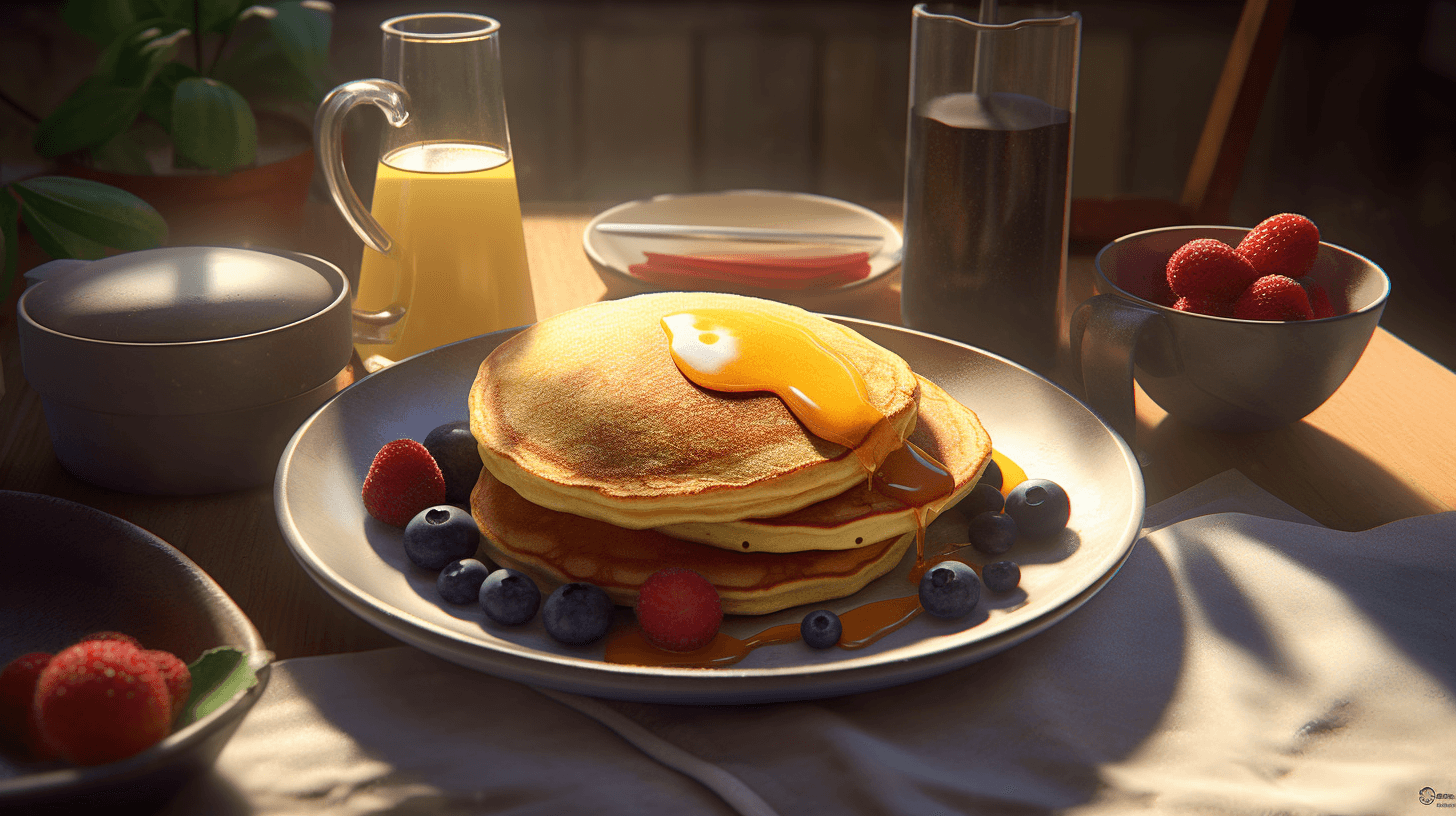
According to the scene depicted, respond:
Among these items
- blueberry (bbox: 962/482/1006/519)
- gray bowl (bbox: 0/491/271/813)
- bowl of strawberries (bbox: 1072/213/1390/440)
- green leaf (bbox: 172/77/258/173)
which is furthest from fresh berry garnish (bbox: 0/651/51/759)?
bowl of strawberries (bbox: 1072/213/1390/440)

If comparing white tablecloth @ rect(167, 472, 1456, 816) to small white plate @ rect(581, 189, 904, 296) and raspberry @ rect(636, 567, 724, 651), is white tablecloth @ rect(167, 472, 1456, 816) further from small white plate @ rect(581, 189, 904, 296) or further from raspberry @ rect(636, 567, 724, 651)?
small white plate @ rect(581, 189, 904, 296)

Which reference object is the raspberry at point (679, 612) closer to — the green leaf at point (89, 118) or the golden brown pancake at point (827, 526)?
the golden brown pancake at point (827, 526)

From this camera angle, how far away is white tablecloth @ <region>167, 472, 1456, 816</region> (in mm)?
593

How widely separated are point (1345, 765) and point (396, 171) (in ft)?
3.16

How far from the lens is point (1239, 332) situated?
95 cm

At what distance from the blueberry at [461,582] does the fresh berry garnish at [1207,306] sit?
68 cm

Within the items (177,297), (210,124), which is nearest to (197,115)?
(210,124)

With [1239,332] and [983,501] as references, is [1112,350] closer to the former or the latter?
[1239,332]

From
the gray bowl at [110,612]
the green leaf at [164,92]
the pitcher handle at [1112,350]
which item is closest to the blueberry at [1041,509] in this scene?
the pitcher handle at [1112,350]

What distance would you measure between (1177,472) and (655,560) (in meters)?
0.52

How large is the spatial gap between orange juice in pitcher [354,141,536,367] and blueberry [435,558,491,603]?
1.45 ft

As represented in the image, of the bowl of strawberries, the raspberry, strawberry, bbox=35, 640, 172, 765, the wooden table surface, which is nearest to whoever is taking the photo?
strawberry, bbox=35, 640, 172, 765

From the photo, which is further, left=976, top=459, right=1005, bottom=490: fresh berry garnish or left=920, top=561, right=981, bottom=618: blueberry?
left=976, top=459, right=1005, bottom=490: fresh berry garnish

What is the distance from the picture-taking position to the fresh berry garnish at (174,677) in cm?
57
